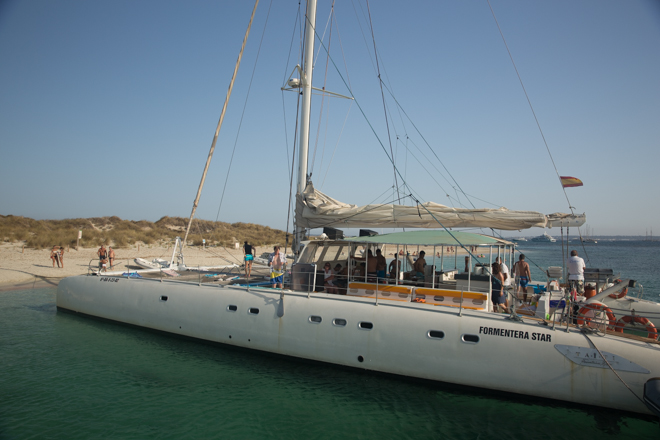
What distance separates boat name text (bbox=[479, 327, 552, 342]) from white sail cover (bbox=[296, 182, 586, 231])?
288cm

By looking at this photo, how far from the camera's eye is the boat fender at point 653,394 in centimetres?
581

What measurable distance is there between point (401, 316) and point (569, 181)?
6.02 m

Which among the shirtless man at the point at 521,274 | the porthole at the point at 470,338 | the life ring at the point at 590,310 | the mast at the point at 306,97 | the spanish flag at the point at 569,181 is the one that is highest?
the mast at the point at 306,97

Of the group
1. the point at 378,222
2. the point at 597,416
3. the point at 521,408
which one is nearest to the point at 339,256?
the point at 378,222

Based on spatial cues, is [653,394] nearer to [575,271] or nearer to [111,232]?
[575,271]

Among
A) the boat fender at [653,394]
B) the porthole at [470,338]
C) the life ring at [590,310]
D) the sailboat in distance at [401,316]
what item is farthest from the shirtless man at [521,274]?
the boat fender at [653,394]

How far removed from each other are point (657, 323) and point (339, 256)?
8042mm

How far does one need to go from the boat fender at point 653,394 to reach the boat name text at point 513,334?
1488 millimetres

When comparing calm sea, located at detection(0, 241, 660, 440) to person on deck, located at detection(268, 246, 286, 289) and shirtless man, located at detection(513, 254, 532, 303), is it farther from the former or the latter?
shirtless man, located at detection(513, 254, 532, 303)

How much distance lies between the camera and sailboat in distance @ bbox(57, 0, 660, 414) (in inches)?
260

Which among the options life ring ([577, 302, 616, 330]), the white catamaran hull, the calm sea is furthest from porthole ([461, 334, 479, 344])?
life ring ([577, 302, 616, 330])

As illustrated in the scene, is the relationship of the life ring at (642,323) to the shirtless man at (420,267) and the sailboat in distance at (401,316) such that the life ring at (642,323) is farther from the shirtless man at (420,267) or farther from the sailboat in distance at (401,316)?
the shirtless man at (420,267)

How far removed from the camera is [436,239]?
884 centimetres

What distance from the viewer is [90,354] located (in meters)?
9.57
